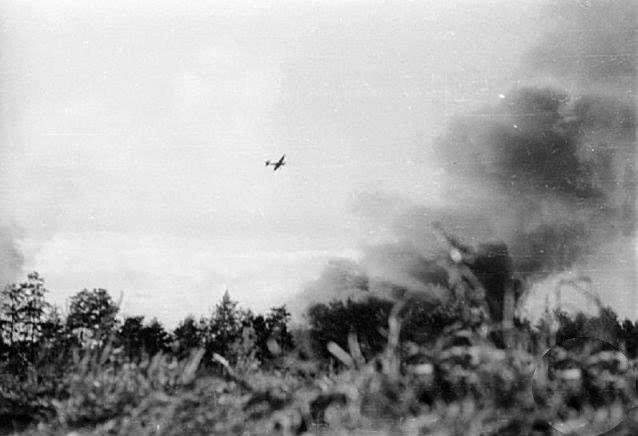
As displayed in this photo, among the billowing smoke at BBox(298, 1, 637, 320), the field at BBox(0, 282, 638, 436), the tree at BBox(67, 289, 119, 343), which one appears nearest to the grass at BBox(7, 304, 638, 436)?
the field at BBox(0, 282, 638, 436)

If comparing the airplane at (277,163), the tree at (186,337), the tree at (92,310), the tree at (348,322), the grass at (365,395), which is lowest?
the grass at (365,395)

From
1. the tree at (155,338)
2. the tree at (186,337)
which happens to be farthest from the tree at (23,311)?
the tree at (186,337)

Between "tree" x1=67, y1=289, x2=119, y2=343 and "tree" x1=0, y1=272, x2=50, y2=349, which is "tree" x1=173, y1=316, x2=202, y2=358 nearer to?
"tree" x1=67, y1=289, x2=119, y2=343

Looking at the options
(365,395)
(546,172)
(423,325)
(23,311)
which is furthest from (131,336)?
(546,172)

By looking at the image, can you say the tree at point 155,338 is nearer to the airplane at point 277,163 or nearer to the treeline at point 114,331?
the treeline at point 114,331

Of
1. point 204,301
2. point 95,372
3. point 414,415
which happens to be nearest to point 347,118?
point 204,301

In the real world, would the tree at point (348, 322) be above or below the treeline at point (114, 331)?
below

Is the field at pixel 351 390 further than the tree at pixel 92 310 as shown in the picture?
No
